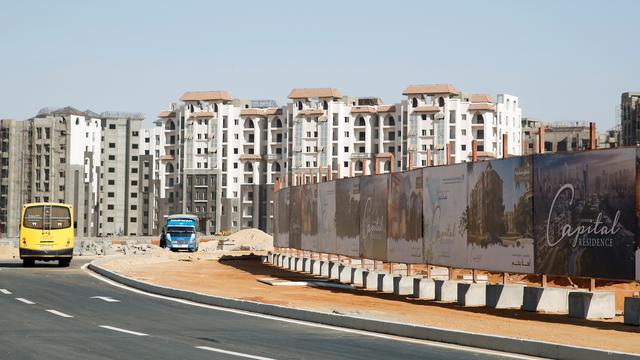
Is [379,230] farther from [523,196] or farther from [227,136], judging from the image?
[227,136]

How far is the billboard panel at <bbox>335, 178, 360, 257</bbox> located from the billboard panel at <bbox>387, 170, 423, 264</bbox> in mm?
3848

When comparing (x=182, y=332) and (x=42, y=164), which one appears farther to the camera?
(x=42, y=164)

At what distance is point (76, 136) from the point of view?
648 feet

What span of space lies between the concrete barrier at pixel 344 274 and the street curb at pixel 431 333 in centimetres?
1028

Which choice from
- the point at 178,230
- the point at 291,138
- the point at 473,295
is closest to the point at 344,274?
the point at 473,295

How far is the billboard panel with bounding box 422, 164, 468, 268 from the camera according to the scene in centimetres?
2688

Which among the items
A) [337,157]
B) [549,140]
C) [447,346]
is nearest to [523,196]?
[447,346]

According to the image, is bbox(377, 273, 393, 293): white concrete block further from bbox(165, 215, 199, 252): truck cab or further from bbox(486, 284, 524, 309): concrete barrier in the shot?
bbox(165, 215, 199, 252): truck cab

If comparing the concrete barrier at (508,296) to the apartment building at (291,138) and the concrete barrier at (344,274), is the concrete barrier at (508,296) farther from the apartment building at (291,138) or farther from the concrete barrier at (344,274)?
the apartment building at (291,138)

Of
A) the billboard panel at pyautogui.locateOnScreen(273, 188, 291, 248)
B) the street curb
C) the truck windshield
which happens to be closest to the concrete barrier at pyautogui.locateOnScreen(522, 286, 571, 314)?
the street curb

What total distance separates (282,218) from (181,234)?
116 feet

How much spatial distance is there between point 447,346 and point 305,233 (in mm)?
27474

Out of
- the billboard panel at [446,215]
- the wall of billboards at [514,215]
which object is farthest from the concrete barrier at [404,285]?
the billboard panel at [446,215]

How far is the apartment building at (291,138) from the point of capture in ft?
568
